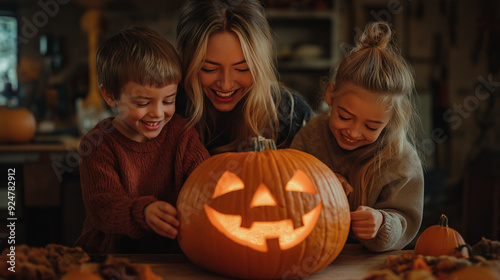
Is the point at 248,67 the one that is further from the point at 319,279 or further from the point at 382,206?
the point at 319,279

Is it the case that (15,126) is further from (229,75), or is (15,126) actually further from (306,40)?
(306,40)

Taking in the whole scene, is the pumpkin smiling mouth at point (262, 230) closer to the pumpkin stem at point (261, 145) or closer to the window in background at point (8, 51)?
the pumpkin stem at point (261, 145)

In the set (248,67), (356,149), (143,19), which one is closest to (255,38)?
(248,67)

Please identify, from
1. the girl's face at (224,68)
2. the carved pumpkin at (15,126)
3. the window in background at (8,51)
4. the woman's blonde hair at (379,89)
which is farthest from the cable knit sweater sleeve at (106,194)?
the window in background at (8,51)

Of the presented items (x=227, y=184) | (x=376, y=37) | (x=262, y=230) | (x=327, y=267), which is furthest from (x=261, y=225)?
(x=376, y=37)

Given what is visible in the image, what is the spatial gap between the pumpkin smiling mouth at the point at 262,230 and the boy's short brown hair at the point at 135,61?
0.39 metres

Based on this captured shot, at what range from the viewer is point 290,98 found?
167 cm

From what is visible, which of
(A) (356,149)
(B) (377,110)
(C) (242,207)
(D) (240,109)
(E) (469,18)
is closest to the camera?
(C) (242,207)

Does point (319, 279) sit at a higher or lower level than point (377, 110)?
lower

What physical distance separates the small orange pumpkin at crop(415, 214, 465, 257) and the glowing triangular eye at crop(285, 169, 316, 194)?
32 cm

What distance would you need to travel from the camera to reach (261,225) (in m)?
0.91

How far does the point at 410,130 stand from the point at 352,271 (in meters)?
0.51

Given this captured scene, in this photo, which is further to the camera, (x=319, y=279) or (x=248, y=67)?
(x=248, y=67)

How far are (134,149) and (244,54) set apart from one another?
44 cm
